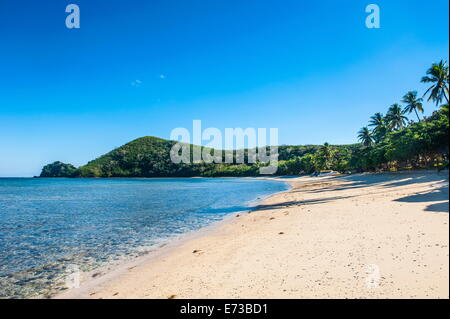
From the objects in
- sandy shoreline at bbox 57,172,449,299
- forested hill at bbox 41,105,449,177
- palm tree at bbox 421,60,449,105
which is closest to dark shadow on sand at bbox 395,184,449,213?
sandy shoreline at bbox 57,172,449,299

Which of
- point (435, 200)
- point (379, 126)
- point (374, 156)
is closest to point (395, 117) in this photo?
point (379, 126)

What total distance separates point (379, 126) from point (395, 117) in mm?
4531

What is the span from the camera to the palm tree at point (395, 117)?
7075cm

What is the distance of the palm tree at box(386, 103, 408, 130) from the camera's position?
70750mm

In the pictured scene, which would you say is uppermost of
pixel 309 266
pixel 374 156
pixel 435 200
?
pixel 374 156

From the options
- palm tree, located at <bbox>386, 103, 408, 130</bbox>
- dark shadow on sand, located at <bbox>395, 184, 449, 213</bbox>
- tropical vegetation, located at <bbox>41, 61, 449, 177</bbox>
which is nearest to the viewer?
dark shadow on sand, located at <bbox>395, 184, 449, 213</bbox>

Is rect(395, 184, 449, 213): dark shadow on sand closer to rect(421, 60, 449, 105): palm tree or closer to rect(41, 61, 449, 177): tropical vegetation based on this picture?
rect(41, 61, 449, 177): tropical vegetation

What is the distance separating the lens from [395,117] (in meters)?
71.3

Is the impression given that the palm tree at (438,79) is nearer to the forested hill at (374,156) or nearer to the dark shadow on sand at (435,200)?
the forested hill at (374,156)

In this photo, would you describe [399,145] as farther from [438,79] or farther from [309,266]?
[309,266]

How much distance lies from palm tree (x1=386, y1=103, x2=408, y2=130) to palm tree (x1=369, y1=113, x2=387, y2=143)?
6.62 ft
